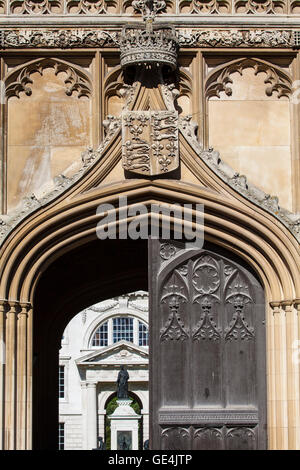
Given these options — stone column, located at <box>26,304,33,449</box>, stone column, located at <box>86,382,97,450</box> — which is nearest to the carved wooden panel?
stone column, located at <box>26,304,33,449</box>

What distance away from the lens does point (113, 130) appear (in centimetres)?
1728

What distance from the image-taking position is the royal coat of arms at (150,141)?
56.3 feet

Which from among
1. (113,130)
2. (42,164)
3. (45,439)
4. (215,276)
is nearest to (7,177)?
(42,164)

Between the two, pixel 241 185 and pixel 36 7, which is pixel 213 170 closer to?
pixel 241 185

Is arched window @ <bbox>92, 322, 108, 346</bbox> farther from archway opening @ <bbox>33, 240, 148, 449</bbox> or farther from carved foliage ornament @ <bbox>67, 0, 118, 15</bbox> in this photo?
carved foliage ornament @ <bbox>67, 0, 118, 15</bbox>

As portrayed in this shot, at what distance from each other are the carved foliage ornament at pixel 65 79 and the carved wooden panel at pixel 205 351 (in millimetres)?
2434

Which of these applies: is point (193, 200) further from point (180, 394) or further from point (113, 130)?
point (180, 394)

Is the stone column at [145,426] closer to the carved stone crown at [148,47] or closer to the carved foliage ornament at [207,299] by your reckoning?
the carved foliage ornament at [207,299]

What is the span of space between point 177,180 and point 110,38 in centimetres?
221

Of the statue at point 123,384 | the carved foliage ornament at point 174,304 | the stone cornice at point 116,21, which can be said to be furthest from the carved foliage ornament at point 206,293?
the statue at point 123,384

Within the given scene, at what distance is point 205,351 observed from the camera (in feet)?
57.3

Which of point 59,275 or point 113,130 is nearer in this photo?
→ point 113,130
